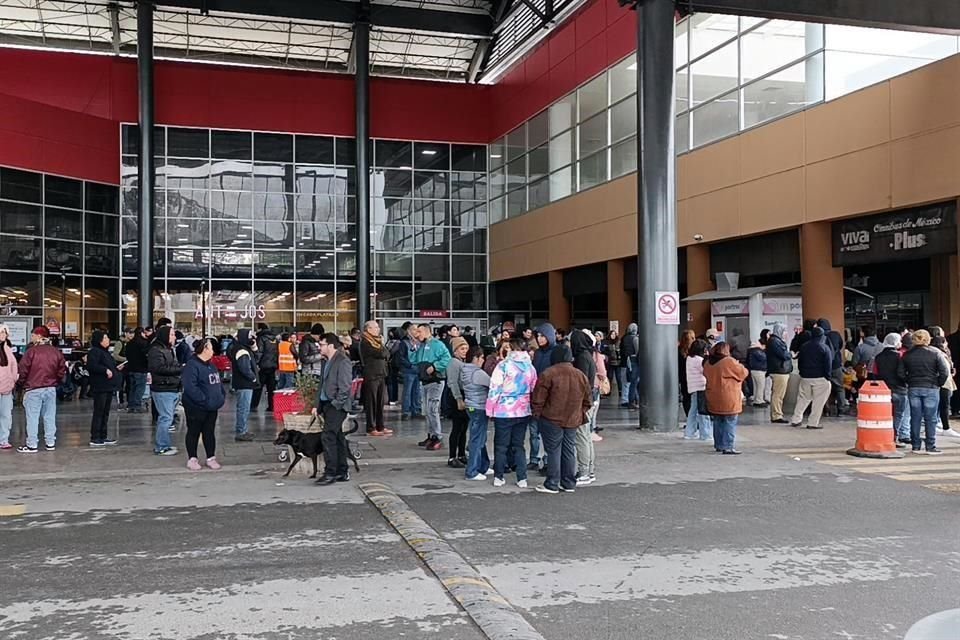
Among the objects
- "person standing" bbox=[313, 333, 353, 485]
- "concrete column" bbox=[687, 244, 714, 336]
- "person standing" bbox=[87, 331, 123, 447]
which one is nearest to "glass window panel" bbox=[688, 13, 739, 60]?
"concrete column" bbox=[687, 244, 714, 336]

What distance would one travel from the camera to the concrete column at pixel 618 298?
84.6 ft

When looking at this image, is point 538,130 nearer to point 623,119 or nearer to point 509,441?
point 623,119

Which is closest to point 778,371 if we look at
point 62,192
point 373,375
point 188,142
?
point 373,375

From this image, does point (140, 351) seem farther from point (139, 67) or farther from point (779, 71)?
point (139, 67)

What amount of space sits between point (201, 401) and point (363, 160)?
23497 millimetres

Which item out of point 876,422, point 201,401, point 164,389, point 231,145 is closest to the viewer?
point 201,401

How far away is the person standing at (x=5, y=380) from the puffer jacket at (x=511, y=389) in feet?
24.6

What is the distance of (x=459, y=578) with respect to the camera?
5.91 meters

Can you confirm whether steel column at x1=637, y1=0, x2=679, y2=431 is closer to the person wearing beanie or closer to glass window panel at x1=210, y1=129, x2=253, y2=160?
the person wearing beanie

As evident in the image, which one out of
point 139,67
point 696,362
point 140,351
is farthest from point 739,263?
point 139,67

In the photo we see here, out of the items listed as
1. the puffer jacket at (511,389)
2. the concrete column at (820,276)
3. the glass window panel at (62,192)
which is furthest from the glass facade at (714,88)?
the glass window panel at (62,192)

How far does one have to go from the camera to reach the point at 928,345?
39.1 ft

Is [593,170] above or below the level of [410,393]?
above

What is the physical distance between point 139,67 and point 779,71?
75.0 feet
